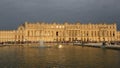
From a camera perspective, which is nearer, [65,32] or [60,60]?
[60,60]

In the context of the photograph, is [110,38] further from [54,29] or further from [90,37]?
[54,29]

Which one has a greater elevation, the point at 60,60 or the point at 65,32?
the point at 65,32

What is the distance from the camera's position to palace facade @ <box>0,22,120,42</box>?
6299 inches

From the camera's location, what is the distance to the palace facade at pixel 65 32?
160 metres

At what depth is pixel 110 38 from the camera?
522 ft

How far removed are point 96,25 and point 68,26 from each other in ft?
51.8

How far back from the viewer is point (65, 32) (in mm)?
160875

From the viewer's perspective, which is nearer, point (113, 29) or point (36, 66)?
point (36, 66)

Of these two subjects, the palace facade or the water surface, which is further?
the palace facade

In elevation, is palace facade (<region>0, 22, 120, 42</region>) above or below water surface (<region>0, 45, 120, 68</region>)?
above

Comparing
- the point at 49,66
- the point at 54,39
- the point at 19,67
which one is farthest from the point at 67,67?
the point at 54,39

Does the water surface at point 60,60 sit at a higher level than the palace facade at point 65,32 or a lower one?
lower

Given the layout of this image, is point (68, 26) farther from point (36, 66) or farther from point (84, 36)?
point (36, 66)

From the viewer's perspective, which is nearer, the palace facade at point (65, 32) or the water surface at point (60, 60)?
the water surface at point (60, 60)
